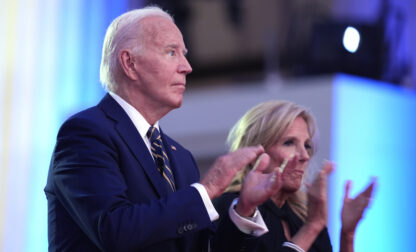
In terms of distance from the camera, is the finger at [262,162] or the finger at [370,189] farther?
the finger at [370,189]

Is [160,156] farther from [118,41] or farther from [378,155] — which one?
[378,155]

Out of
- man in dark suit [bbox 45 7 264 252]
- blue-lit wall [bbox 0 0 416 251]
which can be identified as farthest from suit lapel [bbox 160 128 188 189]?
blue-lit wall [bbox 0 0 416 251]

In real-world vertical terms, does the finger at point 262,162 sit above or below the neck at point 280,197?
above

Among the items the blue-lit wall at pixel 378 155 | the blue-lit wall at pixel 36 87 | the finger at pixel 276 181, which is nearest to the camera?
the finger at pixel 276 181

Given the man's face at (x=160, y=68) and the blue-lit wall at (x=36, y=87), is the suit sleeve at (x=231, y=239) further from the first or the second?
the blue-lit wall at (x=36, y=87)

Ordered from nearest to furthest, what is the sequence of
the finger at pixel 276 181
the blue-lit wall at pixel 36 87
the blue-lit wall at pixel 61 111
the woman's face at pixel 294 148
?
the finger at pixel 276 181
the woman's face at pixel 294 148
the blue-lit wall at pixel 61 111
the blue-lit wall at pixel 36 87

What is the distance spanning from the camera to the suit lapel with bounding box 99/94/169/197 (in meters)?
1.75

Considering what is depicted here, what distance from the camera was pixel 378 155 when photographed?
4.79m

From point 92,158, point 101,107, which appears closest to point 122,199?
point 92,158

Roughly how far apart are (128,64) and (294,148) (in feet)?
2.52

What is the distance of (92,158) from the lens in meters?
1.66

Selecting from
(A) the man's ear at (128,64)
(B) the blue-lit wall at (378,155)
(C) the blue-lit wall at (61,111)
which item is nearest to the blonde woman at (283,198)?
(A) the man's ear at (128,64)

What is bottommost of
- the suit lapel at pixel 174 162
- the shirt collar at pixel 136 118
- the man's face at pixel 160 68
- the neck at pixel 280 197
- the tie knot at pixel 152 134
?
the neck at pixel 280 197

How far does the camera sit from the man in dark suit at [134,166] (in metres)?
1.60
